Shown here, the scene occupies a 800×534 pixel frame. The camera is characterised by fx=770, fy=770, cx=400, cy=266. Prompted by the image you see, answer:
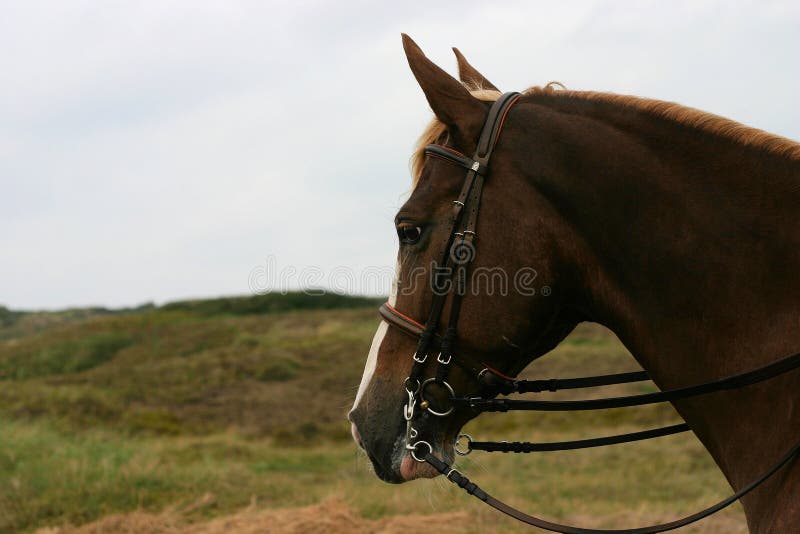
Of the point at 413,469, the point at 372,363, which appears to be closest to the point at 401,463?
the point at 413,469

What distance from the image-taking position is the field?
8.39 m

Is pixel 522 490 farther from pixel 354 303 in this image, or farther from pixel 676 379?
pixel 354 303

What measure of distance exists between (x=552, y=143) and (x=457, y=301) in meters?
0.67

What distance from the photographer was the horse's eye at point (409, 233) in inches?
113

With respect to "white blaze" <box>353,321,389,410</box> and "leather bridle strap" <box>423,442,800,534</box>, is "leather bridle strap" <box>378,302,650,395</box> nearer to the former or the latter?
"white blaze" <box>353,321,389,410</box>

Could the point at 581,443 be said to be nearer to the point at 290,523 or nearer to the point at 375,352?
the point at 375,352

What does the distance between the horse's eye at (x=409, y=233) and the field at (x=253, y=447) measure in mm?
905

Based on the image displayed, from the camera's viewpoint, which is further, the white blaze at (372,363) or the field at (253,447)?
the field at (253,447)

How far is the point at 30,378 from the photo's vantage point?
20.0m

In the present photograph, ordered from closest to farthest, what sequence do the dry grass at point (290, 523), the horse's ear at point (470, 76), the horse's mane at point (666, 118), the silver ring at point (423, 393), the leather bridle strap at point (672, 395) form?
the leather bridle strap at point (672, 395), the horse's mane at point (666, 118), the silver ring at point (423, 393), the horse's ear at point (470, 76), the dry grass at point (290, 523)

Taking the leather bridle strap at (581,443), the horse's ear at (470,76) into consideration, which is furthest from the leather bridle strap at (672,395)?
the horse's ear at (470,76)

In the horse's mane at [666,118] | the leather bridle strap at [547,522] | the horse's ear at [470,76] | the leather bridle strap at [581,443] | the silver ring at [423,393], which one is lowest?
the leather bridle strap at [547,522]

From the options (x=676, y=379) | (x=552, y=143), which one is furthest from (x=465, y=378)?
(x=552, y=143)

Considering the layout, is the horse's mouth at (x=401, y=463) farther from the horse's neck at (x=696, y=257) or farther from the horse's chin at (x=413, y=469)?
the horse's neck at (x=696, y=257)
